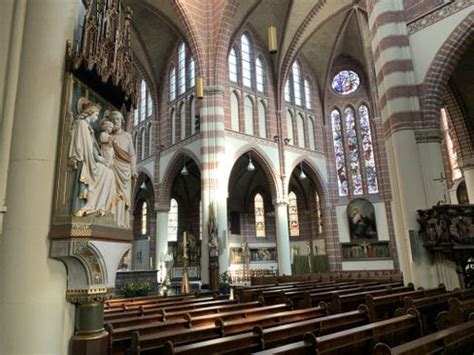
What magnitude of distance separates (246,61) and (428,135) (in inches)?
501

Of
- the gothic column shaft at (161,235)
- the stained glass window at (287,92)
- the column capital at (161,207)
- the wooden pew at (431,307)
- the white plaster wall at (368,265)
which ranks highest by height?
the stained glass window at (287,92)

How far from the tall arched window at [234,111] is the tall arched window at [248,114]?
1.93 feet

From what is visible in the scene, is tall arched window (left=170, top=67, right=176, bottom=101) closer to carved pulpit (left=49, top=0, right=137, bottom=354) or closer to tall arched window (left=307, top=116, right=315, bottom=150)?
tall arched window (left=307, top=116, right=315, bottom=150)

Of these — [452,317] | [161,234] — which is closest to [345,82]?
[161,234]

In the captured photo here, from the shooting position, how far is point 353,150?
877 inches

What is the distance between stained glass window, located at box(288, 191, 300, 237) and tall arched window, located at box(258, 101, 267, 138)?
23.0ft

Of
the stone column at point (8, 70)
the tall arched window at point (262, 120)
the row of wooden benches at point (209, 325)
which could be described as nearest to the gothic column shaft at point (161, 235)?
the tall arched window at point (262, 120)

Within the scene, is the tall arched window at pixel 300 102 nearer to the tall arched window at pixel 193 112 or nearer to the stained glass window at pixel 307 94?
the stained glass window at pixel 307 94

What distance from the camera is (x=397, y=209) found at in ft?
34.1

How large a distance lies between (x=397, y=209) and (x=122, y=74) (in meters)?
8.81

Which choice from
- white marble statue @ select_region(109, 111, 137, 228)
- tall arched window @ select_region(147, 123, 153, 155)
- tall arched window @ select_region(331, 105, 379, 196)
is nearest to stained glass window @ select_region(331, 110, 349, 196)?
tall arched window @ select_region(331, 105, 379, 196)

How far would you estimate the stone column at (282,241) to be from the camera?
62.2 feet

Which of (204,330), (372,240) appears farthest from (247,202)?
(204,330)

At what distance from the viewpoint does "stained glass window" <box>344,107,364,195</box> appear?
2173 cm
